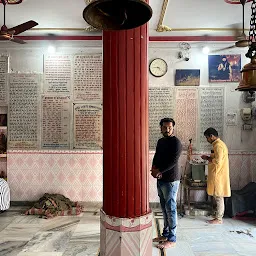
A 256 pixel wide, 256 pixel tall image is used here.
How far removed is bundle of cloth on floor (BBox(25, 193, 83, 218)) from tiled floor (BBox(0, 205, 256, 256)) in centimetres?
15

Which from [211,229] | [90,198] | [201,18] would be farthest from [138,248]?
[201,18]

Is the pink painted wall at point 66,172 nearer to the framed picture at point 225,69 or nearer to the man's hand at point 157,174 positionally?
the framed picture at point 225,69

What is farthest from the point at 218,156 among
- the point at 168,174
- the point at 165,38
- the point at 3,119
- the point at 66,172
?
the point at 3,119

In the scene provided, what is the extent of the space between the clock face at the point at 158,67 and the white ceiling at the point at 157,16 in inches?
21.6

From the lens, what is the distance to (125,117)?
2693 millimetres

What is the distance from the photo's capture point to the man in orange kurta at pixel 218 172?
16.3ft

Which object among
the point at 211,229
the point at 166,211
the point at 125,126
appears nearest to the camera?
the point at 125,126

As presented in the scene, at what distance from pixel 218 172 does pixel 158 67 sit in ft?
7.94

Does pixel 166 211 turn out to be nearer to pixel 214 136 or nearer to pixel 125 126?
pixel 214 136

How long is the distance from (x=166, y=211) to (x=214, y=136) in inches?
64.3

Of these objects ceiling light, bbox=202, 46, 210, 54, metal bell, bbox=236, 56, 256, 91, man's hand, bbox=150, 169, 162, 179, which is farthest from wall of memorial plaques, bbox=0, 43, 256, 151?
metal bell, bbox=236, 56, 256, 91

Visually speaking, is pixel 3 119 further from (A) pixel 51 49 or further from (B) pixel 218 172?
(B) pixel 218 172

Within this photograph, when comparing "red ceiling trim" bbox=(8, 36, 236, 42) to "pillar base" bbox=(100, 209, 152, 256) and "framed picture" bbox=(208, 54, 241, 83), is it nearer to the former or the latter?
"framed picture" bbox=(208, 54, 241, 83)

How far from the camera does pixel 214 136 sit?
4992mm
